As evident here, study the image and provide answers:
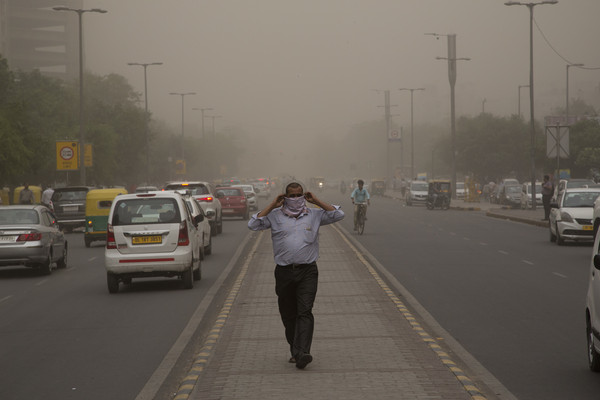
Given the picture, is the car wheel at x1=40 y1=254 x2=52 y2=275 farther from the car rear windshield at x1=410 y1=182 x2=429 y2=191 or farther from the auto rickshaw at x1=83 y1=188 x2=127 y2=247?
the car rear windshield at x1=410 y1=182 x2=429 y2=191

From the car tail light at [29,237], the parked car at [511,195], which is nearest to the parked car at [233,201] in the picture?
the parked car at [511,195]

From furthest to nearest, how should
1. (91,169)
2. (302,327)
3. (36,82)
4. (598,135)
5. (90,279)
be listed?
(36,82), (598,135), (91,169), (90,279), (302,327)

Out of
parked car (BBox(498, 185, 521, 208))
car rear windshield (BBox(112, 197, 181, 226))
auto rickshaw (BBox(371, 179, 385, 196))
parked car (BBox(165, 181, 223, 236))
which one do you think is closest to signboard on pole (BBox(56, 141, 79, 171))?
parked car (BBox(165, 181, 223, 236))

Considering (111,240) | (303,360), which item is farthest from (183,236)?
(303,360)

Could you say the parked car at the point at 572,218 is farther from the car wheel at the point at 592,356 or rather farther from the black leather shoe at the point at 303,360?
the black leather shoe at the point at 303,360

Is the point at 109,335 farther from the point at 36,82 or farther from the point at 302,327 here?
the point at 36,82

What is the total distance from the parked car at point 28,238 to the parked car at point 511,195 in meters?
46.3

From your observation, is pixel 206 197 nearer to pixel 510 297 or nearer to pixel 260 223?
pixel 510 297

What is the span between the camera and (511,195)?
221 ft

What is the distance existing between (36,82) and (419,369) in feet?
269

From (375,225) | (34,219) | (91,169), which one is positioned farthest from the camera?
(91,169)

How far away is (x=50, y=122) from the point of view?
2709 inches

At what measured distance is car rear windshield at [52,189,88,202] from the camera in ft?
136

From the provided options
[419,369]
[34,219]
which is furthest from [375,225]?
[419,369]
